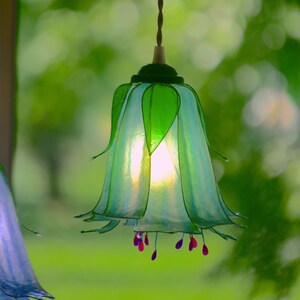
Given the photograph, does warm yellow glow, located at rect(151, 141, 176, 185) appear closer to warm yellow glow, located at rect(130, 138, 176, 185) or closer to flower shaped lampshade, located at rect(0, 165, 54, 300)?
warm yellow glow, located at rect(130, 138, 176, 185)

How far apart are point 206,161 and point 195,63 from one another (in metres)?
1.13

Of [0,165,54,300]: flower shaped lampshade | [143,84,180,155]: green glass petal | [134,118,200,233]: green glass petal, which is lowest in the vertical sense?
[0,165,54,300]: flower shaped lampshade

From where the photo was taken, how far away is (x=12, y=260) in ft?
4.64

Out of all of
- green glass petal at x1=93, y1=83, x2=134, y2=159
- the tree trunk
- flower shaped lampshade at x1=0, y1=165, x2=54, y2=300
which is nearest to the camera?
flower shaped lampshade at x1=0, y1=165, x2=54, y2=300

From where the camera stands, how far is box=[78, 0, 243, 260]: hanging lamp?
4.58ft

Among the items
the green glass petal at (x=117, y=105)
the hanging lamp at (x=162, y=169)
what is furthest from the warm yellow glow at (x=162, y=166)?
the green glass petal at (x=117, y=105)

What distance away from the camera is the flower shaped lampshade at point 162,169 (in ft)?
4.58

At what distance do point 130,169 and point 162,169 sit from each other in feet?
0.21

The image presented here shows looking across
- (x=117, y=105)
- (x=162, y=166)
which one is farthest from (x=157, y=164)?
(x=117, y=105)

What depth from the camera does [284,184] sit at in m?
2.58

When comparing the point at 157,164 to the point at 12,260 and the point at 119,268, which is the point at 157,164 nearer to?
the point at 12,260

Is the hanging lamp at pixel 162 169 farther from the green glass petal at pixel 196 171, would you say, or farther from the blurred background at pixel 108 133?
the blurred background at pixel 108 133

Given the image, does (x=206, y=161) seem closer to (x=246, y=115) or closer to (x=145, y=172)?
(x=145, y=172)

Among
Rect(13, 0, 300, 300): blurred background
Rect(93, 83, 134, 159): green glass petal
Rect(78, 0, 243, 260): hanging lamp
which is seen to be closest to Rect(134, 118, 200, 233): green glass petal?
Rect(78, 0, 243, 260): hanging lamp
